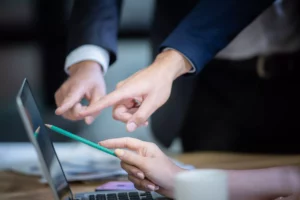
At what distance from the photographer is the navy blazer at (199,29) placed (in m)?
1.27

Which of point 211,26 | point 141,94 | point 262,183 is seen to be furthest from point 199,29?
point 262,183

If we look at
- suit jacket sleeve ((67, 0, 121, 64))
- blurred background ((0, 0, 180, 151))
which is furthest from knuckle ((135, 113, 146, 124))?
blurred background ((0, 0, 180, 151))

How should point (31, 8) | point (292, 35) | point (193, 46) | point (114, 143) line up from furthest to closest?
point (31, 8)
point (292, 35)
point (193, 46)
point (114, 143)

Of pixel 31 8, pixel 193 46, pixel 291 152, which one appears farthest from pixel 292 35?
pixel 31 8

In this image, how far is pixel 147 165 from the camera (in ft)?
3.24

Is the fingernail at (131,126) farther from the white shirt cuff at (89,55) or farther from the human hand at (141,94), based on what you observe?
the white shirt cuff at (89,55)

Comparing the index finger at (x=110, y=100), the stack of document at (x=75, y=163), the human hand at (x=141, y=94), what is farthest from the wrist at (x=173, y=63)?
the stack of document at (x=75, y=163)

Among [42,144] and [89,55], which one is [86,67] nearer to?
[89,55]

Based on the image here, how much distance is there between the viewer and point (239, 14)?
133 cm

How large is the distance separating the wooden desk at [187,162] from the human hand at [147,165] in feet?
0.83

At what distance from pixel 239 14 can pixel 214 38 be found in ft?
0.26

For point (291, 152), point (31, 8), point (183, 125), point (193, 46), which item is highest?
point (31, 8)

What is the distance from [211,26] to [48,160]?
0.53 metres

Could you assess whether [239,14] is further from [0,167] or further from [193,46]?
[0,167]
